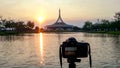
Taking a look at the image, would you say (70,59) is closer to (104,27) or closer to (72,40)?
(72,40)

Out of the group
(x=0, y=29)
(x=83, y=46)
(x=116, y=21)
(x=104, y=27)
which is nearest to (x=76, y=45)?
(x=83, y=46)

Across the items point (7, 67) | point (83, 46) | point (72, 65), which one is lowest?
point (7, 67)

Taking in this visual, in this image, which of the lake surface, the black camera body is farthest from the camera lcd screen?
the lake surface

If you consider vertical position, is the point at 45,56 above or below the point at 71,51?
below

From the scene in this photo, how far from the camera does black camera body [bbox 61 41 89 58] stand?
240 inches

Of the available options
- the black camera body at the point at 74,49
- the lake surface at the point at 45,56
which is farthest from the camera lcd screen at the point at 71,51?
the lake surface at the point at 45,56

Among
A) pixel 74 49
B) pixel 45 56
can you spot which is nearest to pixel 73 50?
pixel 74 49

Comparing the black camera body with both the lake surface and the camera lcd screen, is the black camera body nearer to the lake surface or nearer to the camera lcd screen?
the camera lcd screen

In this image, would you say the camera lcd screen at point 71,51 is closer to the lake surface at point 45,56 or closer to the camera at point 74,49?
the camera at point 74,49

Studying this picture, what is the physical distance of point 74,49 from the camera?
609cm

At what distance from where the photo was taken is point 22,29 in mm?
196875

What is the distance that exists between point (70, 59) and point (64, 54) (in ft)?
0.52

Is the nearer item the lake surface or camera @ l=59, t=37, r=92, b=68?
camera @ l=59, t=37, r=92, b=68

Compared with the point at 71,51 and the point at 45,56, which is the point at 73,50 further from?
the point at 45,56
